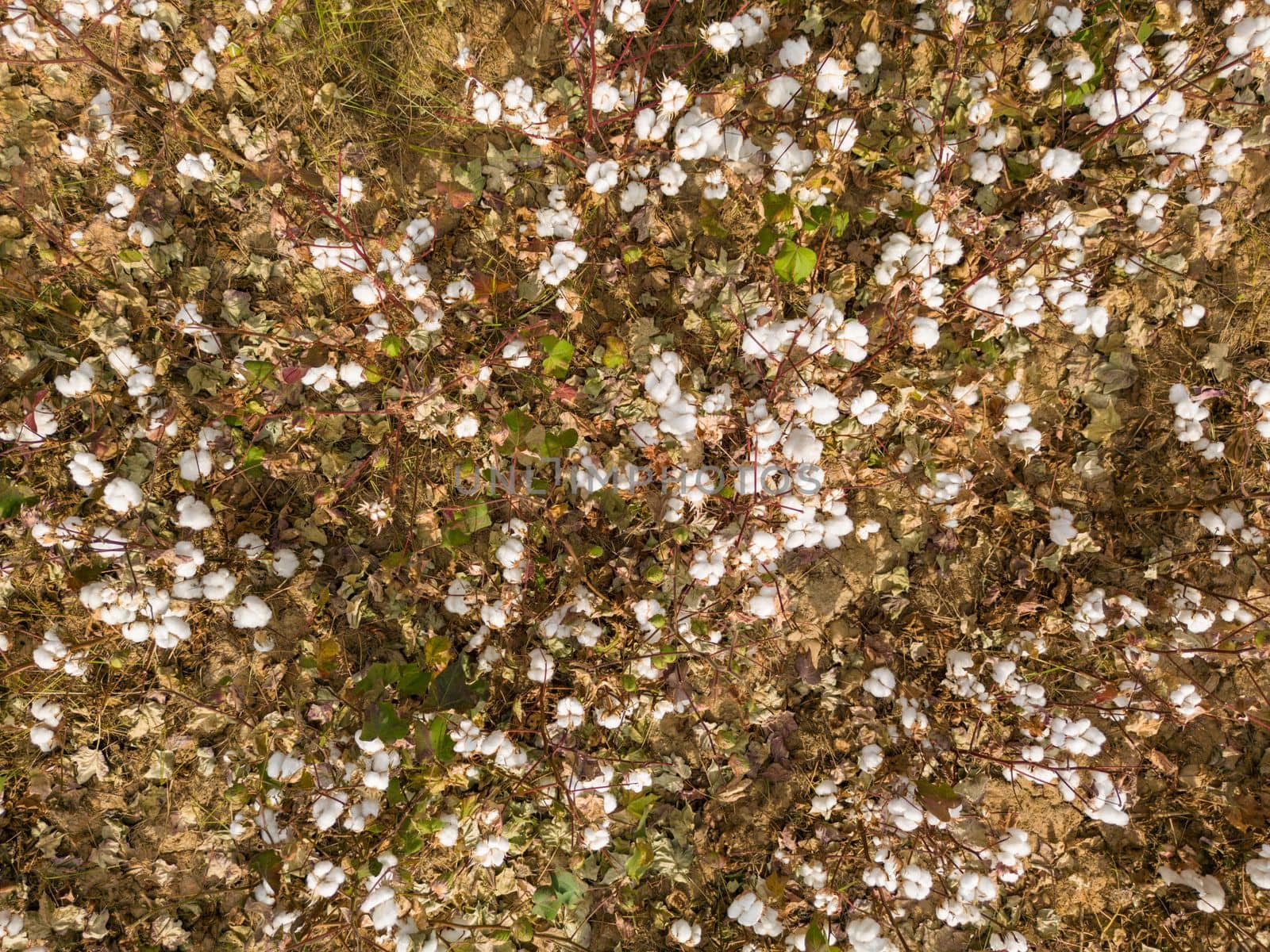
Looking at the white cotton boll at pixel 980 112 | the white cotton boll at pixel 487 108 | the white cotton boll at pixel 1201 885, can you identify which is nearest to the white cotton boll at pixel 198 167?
the white cotton boll at pixel 487 108

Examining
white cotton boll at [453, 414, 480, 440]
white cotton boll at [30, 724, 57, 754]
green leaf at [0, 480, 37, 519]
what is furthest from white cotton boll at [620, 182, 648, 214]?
white cotton boll at [30, 724, 57, 754]

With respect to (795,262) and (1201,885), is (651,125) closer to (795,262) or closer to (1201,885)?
(795,262)

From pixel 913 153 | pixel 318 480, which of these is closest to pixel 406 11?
pixel 318 480

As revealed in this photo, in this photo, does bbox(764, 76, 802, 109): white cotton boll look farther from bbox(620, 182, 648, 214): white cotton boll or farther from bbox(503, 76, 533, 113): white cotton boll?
bbox(503, 76, 533, 113): white cotton boll

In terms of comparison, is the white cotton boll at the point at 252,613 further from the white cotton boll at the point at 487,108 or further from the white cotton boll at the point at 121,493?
the white cotton boll at the point at 487,108

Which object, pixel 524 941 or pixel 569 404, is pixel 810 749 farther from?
pixel 569 404

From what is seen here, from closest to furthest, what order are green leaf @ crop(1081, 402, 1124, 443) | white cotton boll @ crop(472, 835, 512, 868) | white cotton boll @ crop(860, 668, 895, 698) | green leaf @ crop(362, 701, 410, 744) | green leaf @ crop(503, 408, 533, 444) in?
green leaf @ crop(362, 701, 410, 744)
white cotton boll @ crop(472, 835, 512, 868)
green leaf @ crop(503, 408, 533, 444)
white cotton boll @ crop(860, 668, 895, 698)
green leaf @ crop(1081, 402, 1124, 443)
